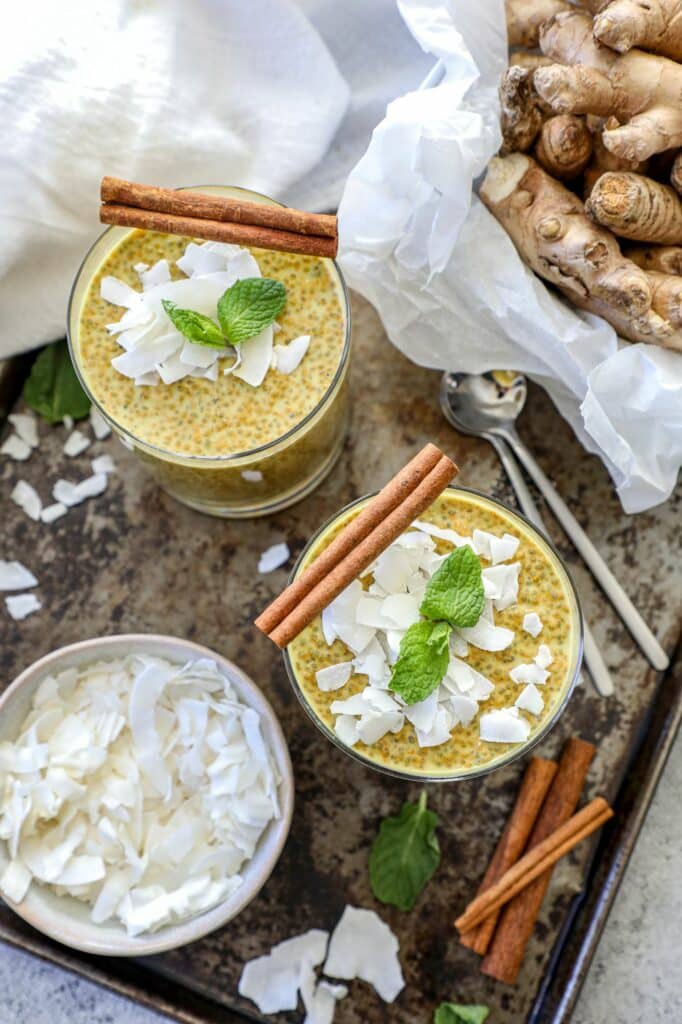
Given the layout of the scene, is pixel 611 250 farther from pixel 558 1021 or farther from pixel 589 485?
pixel 558 1021

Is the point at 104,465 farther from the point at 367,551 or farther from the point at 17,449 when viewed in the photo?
the point at 367,551

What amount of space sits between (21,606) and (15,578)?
43 millimetres

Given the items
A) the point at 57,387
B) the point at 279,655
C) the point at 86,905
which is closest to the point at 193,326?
the point at 57,387

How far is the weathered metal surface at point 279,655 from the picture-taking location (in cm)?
137

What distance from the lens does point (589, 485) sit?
143cm

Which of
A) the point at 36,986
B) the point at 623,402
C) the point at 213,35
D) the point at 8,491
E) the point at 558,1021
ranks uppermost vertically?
the point at 213,35

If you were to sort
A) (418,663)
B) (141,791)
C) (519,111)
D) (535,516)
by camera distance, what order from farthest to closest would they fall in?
(535,516), (141,791), (519,111), (418,663)

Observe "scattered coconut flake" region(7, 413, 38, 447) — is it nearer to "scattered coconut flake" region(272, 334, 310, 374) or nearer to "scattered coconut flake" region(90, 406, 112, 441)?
"scattered coconut flake" region(90, 406, 112, 441)

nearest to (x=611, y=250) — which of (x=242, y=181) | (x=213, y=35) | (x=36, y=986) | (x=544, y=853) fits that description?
(x=242, y=181)

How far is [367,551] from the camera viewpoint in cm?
110

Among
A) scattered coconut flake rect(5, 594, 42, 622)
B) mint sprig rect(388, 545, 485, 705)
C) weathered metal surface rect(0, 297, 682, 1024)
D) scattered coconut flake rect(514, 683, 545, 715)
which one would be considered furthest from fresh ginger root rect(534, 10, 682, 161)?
scattered coconut flake rect(5, 594, 42, 622)

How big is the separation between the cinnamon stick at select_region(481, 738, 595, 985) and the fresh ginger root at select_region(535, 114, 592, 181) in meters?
0.77

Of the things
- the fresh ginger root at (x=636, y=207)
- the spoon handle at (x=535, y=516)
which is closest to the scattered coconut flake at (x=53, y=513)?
the spoon handle at (x=535, y=516)

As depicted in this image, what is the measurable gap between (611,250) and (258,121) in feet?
1.81
